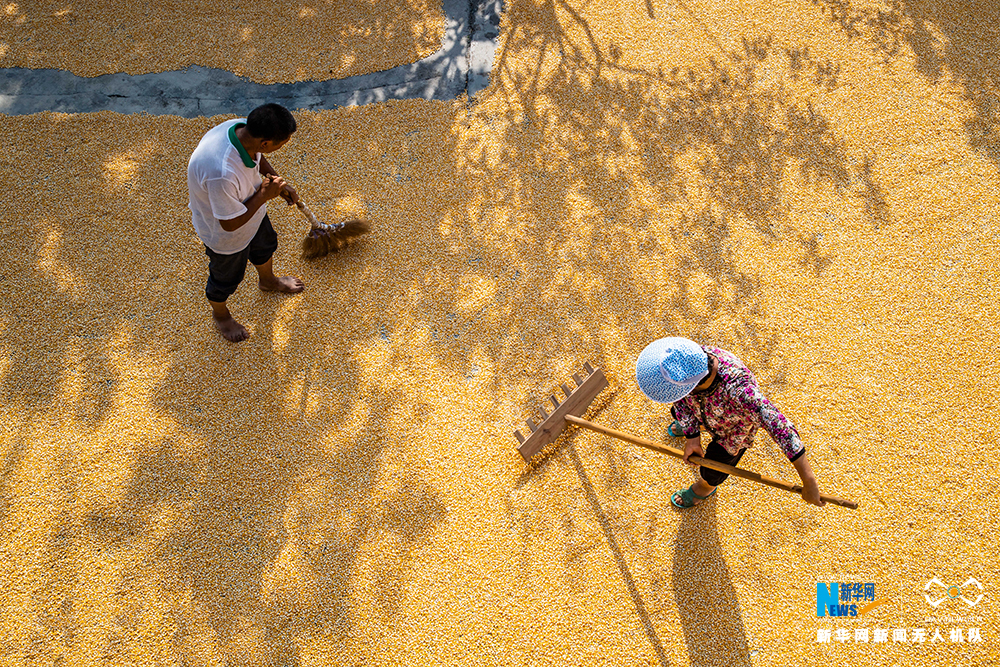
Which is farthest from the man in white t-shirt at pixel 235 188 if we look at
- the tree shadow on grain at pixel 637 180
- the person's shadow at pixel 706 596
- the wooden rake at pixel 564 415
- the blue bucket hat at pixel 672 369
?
the person's shadow at pixel 706 596

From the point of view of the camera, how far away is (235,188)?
3.65 meters

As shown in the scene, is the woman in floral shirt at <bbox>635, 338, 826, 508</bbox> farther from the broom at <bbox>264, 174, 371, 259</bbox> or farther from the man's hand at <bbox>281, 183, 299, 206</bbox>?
the broom at <bbox>264, 174, 371, 259</bbox>

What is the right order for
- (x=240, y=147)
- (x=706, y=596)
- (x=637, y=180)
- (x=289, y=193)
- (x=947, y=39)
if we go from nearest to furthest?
(x=240, y=147) → (x=706, y=596) → (x=289, y=193) → (x=637, y=180) → (x=947, y=39)

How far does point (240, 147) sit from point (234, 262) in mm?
856

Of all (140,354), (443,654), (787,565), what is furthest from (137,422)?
(787,565)

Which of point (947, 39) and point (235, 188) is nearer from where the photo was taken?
point (235, 188)

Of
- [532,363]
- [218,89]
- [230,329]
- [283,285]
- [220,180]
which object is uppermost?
[220,180]

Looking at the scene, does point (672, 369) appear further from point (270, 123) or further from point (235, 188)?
point (235, 188)

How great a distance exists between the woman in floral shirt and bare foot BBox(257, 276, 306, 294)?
9.88ft

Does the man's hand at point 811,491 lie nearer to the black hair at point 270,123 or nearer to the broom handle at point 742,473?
the broom handle at point 742,473

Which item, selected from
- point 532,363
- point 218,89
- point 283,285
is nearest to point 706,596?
point 532,363

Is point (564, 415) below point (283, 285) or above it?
above

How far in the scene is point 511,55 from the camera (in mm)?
6445

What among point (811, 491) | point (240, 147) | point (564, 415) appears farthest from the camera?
point (564, 415)
